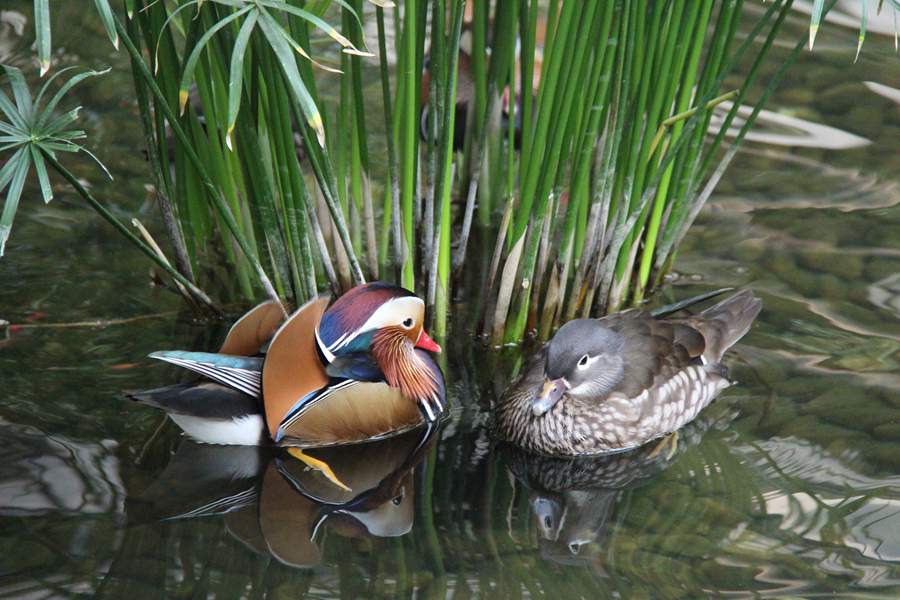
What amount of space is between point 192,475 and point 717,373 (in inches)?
67.5

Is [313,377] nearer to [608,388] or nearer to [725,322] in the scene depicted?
[608,388]

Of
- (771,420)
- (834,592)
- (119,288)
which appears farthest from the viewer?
(119,288)

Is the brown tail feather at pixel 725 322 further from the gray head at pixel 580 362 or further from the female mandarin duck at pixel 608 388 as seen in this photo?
the gray head at pixel 580 362

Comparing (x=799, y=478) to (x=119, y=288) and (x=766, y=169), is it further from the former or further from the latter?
(x=119, y=288)

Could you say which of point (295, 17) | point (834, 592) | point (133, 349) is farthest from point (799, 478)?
point (133, 349)

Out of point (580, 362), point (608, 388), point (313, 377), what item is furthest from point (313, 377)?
point (608, 388)

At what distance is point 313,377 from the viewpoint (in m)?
3.14

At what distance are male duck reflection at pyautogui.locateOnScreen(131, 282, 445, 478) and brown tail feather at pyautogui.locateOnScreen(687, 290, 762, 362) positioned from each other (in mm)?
962

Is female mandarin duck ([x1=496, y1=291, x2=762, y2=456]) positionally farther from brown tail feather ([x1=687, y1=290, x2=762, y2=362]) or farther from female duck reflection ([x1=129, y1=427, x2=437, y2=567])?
female duck reflection ([x1=129, y1=427, x2=437, y2=567])

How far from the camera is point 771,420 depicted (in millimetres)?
3430

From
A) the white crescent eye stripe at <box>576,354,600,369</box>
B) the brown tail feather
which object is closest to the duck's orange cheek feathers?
the white crescent eye stripe at <box>576,354,600,369</box>

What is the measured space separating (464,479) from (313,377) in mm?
542

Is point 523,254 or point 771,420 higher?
point 523,254

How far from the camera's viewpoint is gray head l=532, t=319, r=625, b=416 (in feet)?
10.4
